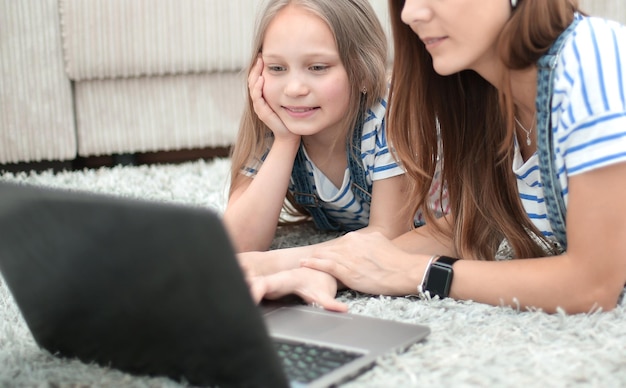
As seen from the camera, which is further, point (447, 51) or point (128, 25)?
point (128, 25)

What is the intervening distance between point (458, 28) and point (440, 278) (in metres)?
0.29

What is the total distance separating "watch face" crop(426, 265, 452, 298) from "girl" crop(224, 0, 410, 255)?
0.22 metres

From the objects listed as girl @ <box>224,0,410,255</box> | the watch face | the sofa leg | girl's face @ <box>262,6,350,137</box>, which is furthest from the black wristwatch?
the sofa leg

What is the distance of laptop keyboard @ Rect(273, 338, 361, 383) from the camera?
68cm

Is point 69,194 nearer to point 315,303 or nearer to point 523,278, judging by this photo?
point 315,303

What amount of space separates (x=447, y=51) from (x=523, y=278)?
0.87ft

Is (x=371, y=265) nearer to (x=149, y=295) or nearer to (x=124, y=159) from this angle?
(x=149, y=295)

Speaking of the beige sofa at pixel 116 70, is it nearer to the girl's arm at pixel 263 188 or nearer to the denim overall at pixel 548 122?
the girl's arm at pixel 263 188

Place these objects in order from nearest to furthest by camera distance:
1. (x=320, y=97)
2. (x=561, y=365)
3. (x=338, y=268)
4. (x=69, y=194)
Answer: (x=69, y=194), (x=561, y=365), (x=338, y=268), (x=320, y=97)

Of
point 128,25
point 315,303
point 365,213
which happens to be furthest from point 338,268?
point 128,25

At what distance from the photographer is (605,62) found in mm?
828

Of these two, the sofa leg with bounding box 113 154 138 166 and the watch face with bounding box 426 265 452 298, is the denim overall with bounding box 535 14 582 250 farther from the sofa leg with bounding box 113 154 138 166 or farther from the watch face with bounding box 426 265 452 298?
the sofa leg with bounding box 113 154 138 166

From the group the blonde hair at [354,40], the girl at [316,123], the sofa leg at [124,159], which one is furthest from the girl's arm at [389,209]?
the sofa leg at [124,159]

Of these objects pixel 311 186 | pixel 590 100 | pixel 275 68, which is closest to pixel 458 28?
pixel 590 100
